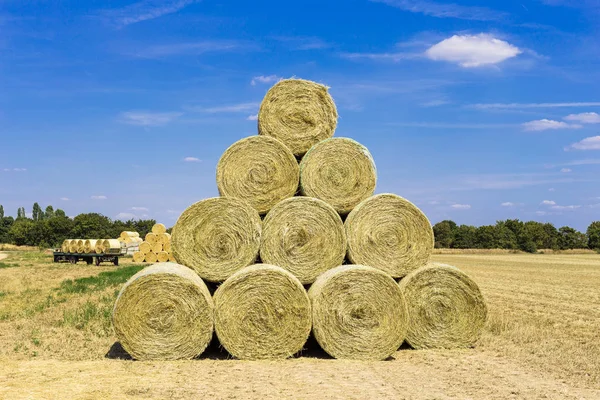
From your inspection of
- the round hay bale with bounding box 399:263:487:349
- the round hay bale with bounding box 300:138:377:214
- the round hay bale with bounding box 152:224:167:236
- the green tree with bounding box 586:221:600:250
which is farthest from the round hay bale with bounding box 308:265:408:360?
the green tree with bounding box 586:221:600:250

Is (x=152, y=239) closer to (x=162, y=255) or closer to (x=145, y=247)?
(x=145, y=247)

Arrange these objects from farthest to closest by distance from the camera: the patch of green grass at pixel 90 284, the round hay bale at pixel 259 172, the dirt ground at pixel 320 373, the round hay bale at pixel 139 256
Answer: the round hay bale at pixel 139 256 → the patch of green grass at pixel 90 284 → the round hay bale at pixel 259 172 → the dirt ground at pixel 320 373

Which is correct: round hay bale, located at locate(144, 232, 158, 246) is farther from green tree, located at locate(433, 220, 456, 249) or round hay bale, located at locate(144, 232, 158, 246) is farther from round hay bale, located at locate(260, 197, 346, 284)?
green tree, located at locate(433, 220, 456, 249)

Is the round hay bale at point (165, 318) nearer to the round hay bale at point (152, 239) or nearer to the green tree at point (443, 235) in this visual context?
the round hay bale at point (152, 239)

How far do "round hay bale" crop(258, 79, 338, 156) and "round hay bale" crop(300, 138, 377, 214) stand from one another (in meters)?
0.50

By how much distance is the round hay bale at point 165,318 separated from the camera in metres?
7.62

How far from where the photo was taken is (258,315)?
765 cm

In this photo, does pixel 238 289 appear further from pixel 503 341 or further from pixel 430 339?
pixel 503 341

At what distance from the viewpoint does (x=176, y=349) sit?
764cm

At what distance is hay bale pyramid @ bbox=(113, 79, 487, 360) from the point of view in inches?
301

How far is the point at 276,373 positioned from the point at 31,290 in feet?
39.5

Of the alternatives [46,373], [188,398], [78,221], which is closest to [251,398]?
[188,398]

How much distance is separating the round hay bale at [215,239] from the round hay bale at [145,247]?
23.2 metres

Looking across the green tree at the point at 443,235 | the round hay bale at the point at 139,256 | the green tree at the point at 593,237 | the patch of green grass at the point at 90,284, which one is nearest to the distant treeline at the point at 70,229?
the round hay bale at the point at 139,256
